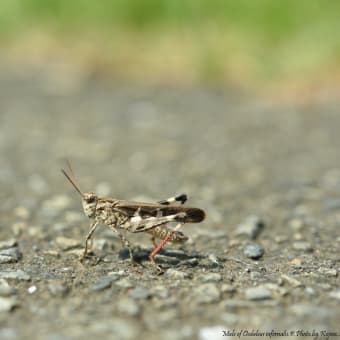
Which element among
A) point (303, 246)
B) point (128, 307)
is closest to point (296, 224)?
point (303, 246)

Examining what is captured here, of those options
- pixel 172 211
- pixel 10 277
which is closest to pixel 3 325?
pixel 10 277

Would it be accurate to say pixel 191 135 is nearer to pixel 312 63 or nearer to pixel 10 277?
pixel 312 63

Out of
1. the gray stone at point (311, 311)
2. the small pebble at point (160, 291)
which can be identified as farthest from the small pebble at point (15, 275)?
the gray stone at point (311, 311)

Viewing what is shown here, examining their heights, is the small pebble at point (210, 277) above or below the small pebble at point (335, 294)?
above

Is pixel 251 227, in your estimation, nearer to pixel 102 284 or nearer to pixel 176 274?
pixel 176 274

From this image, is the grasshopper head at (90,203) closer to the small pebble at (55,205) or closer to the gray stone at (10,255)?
the gray stone at (10,255)

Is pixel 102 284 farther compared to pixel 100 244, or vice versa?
pixel 100 244
